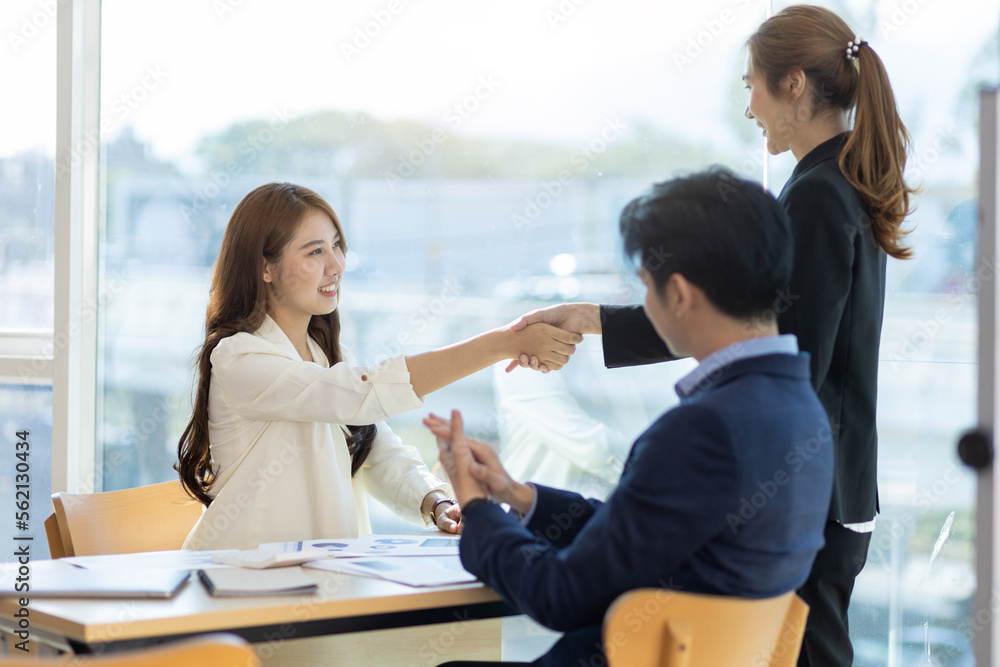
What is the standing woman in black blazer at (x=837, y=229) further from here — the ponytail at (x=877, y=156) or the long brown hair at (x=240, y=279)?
the long brown hair at (x=240, y=279)

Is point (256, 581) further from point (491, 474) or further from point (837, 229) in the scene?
point (837, 229)

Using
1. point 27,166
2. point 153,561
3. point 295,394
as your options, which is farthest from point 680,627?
point 27,166

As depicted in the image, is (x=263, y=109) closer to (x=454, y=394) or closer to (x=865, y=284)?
(x=454, y=394)

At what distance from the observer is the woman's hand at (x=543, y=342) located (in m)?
2.13

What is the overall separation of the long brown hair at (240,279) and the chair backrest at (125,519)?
0.07 meters

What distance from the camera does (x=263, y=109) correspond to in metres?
2.98

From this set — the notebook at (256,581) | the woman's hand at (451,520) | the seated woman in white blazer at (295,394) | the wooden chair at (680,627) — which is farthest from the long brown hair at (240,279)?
the wooden chair at (680,627)

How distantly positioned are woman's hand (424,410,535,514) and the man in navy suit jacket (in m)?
0.05

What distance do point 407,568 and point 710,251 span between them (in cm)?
70

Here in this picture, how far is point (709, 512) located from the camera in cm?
105

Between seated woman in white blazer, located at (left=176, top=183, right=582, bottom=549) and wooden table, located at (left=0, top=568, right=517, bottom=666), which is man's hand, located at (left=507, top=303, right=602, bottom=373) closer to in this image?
seated woman in white blazer, located at (left=176, top=183, right=582, bottom=549)

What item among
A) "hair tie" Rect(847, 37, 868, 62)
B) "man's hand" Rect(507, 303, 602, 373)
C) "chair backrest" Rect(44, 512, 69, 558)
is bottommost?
"chair backrest" Rect(44, 512, 69, 558)

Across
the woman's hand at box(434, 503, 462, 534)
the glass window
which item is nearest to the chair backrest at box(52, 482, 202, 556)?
the woman's hand at box(434, 503, 462, 534)

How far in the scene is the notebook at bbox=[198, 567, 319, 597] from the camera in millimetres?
1252
